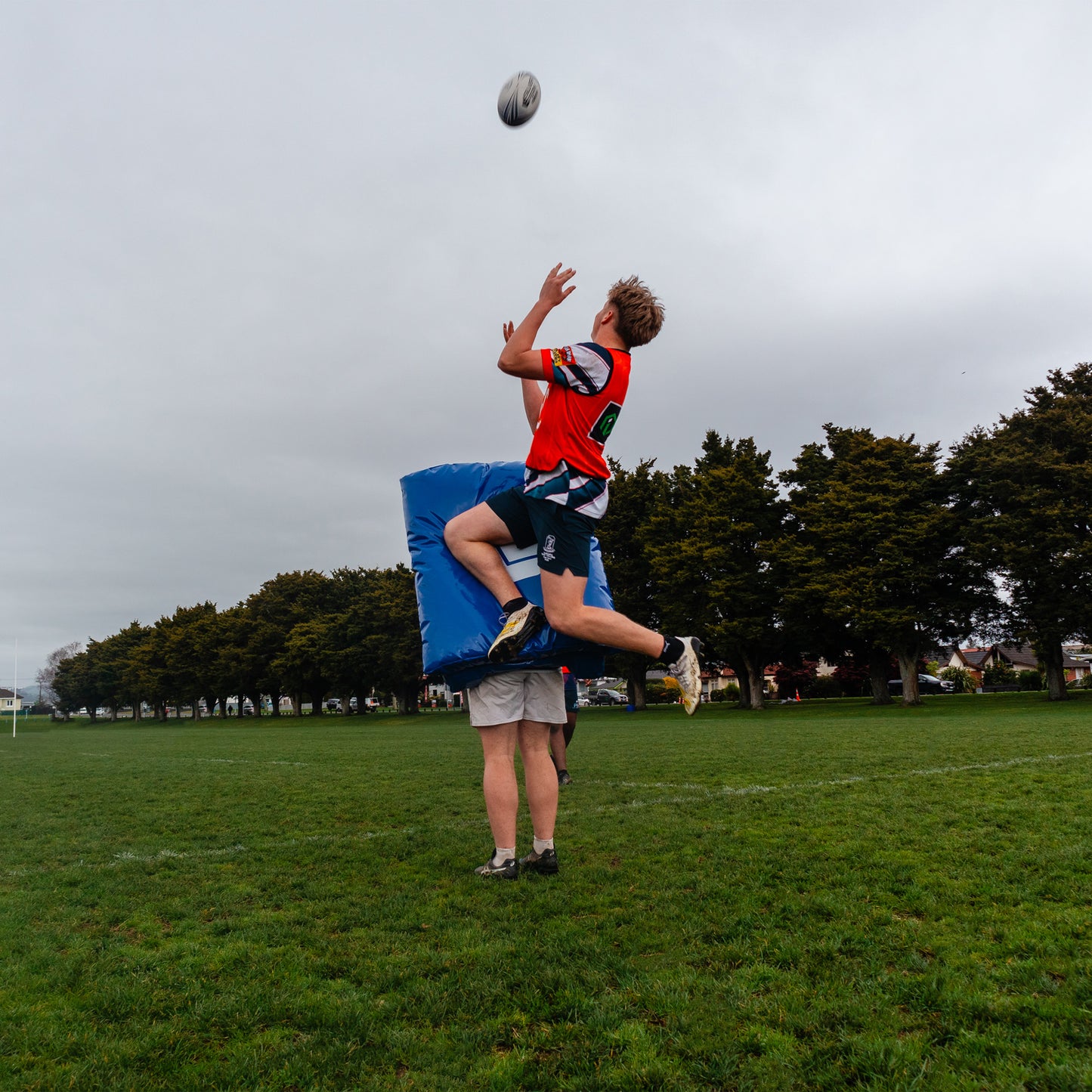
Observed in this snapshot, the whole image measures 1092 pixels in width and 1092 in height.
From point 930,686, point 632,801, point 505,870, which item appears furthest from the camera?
point 930,686

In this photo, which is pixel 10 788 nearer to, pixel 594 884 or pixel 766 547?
pixel 594 884

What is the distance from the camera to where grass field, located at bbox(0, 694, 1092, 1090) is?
2422mm

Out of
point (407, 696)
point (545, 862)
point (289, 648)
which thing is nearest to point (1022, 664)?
point (407, 696)

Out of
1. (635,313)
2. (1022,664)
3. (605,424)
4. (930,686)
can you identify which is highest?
(635,313)

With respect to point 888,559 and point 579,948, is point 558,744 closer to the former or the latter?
point 579,948

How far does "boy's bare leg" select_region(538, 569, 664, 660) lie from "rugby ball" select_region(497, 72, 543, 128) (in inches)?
154

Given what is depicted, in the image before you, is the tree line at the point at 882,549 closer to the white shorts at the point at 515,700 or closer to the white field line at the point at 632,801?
the white field line at the point at 632,801

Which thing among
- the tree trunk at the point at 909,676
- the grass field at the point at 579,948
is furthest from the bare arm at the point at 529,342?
the tree trunk at the point at 909,676

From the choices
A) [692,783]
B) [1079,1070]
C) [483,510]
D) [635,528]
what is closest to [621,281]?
[483,510]

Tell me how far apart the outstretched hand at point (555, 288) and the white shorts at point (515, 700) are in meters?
2.07

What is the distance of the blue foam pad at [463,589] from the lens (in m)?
4.55

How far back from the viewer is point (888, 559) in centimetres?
3594

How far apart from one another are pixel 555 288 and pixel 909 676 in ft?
120

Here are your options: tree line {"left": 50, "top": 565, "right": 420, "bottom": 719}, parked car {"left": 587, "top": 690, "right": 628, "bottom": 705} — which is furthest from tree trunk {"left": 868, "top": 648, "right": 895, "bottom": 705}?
parked car {"left": 587, "top": 690, "right": 628, "bottom": 705}
